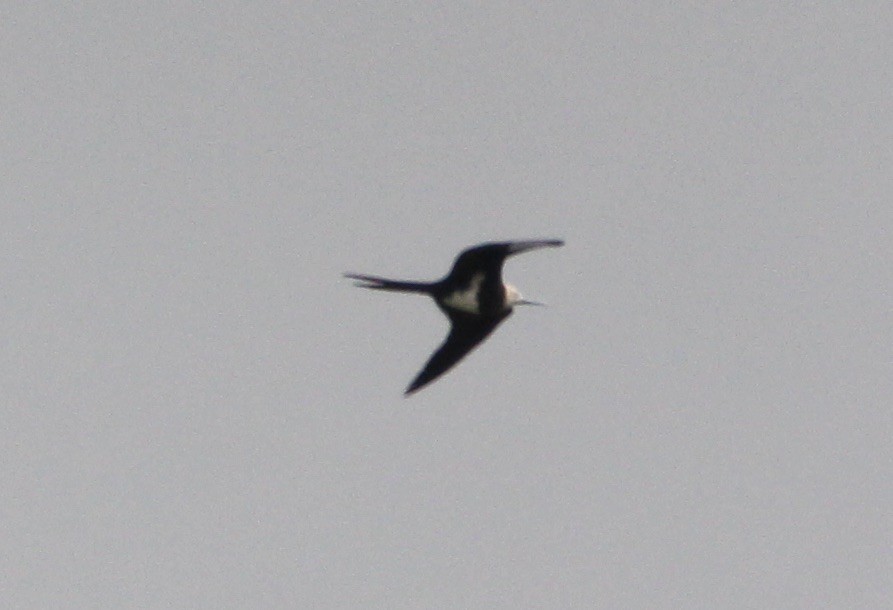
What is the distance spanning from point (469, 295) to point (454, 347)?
3.44ft

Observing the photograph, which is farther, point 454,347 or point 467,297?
point 454,347

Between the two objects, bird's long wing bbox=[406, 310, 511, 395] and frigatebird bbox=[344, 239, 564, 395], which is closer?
frigatebird bbox=[344, 239, 564, 395]

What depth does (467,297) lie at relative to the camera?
49.6 ft

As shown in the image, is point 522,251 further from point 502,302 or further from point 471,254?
point 502,302

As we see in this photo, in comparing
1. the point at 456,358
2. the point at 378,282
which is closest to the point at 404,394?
the point at 456,358

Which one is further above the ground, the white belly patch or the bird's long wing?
the white belly patch

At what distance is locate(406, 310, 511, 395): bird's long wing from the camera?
625 inches

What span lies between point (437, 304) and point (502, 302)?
74 cm

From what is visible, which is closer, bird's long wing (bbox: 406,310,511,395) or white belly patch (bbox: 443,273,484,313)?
white belly patch (bbox: 443,273,484,313)

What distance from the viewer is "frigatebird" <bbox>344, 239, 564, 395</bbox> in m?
14.1

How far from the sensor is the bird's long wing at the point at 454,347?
1587 cm

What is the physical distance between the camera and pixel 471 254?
14188mm

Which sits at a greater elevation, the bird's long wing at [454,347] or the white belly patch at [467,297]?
the white belly patch at [467,297]

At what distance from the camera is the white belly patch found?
1496cm
